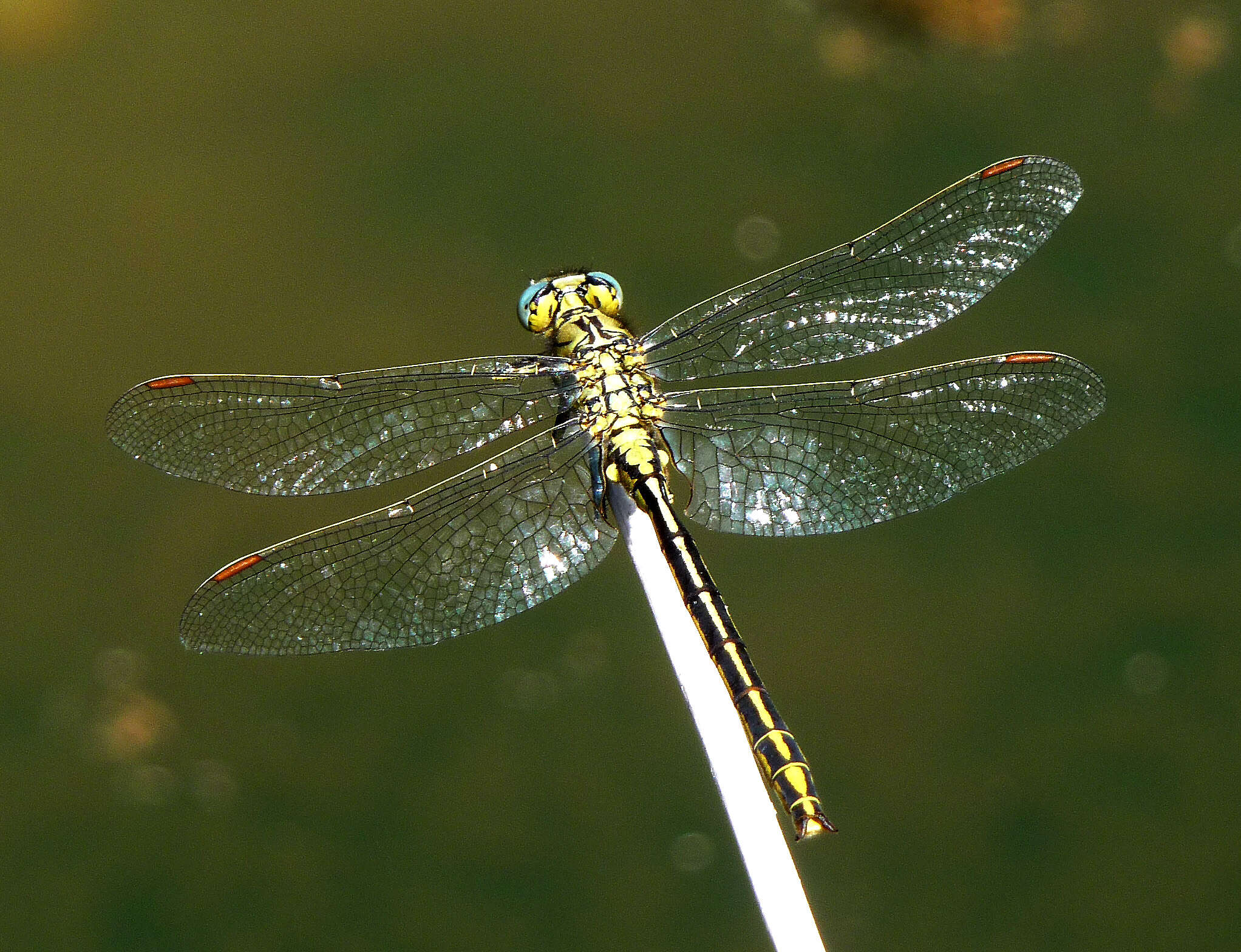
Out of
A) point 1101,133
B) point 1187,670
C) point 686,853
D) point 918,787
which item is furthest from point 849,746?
point 1101,133

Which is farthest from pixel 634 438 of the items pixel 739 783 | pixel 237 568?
pixel 739 783

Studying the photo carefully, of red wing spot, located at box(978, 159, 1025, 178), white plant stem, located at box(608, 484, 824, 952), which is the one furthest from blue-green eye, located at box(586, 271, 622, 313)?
white plant stem, located at box(608, 484, 824, 952)

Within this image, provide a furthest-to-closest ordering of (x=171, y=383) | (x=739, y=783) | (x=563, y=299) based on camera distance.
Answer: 1. (x=563, y=299)
2. (x=171, y=383)
3. (x=739, y=783)

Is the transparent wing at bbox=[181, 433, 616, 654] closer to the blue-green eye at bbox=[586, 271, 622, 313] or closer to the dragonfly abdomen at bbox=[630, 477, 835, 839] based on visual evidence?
the dragonfly abdomen at bbox=[630, 477, 835, 839]

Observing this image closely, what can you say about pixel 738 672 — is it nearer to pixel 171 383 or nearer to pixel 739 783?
pixel 739 783

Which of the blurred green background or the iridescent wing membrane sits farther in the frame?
the blurred green background

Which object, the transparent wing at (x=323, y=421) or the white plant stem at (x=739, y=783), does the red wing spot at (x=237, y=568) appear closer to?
the transparent wing at (x=323, y=421)

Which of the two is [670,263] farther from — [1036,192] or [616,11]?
[1036,192]
